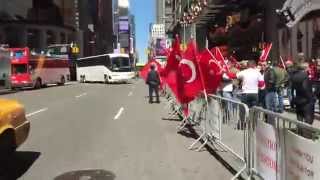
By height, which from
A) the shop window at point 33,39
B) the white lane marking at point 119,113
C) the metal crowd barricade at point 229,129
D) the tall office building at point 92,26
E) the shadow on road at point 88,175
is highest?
the tall office building at point 92,26

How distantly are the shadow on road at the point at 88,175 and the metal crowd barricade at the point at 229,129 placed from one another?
200 centimetres

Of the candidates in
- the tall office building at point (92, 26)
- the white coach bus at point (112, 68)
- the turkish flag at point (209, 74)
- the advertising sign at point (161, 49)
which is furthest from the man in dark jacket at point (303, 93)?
the tall office building at point (92, 26)

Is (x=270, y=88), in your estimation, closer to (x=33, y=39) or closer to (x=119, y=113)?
(x=119, y=113)

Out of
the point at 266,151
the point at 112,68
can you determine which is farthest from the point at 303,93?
the point at 112,68

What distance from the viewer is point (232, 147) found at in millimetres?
10234

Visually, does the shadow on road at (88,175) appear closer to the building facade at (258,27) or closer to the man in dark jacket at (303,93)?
the man in dark jacket at (303,93)

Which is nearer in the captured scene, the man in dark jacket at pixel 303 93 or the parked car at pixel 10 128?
the parked car at pixel 10 128

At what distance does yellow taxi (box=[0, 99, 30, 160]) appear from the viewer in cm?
913

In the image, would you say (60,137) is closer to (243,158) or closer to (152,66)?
(243,158)

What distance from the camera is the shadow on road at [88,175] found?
9320 mm

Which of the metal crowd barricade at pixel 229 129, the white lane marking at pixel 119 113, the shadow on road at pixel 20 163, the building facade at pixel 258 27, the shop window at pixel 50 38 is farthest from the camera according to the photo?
the shop window at pixel 50 38

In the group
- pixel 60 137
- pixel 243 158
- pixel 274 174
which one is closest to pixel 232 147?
pixel 243 158

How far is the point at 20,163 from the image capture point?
10.7 meters

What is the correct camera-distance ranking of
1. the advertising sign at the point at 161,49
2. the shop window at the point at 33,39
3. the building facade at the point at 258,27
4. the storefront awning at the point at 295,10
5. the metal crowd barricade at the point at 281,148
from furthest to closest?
the shop window at the point at 33,39
the advertising sign at the point at 161,49
the building facade at the point at 258,27
the storefront awning at the point at 295,10
the metal crowd barricade at the point at 281,148
